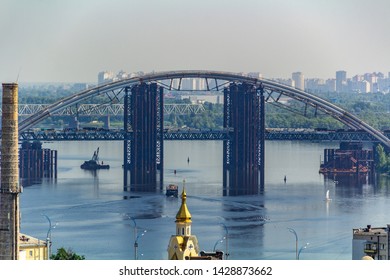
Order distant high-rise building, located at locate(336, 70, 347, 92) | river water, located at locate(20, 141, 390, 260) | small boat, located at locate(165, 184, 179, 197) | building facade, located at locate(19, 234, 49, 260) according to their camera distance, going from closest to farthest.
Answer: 1. building facade, located at locate(19, 234, 49, 260)
2. river water, located at locate(20, 141, 390, 260)
3. small boat, located at locate(165, 184, 179, 197)
4. distant high-rise building, located at locate(336, 70, 347, 92)

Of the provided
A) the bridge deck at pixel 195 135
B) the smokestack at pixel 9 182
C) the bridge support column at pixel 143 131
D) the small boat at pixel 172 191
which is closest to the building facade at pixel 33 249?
the smokestack at pixel 9 182

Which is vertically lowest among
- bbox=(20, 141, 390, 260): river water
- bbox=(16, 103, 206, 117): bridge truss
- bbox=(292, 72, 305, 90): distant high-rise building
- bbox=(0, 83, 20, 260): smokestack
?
bbox=(20, 141, 390, 260): river water

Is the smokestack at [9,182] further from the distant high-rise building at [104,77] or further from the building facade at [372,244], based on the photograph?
the distant high-rise building at [104,77]

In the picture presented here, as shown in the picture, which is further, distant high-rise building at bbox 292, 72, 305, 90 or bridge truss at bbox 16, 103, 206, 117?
distant high-rise building at bbox 292, 72, 305, 90

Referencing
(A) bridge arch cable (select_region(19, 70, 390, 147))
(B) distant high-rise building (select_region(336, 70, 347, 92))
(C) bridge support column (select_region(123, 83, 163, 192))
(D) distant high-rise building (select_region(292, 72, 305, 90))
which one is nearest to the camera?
(C) bridge support column (select_region(123, 83, 163, 192))

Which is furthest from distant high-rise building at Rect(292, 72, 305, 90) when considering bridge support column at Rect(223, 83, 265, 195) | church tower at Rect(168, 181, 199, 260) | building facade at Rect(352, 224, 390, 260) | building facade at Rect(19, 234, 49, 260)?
church tower at Rect(168, 181, 199, 260)

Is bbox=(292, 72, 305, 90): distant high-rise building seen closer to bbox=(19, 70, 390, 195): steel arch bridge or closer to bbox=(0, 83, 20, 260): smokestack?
bbox=(19, 70, 390, 195): steel arch bridge
